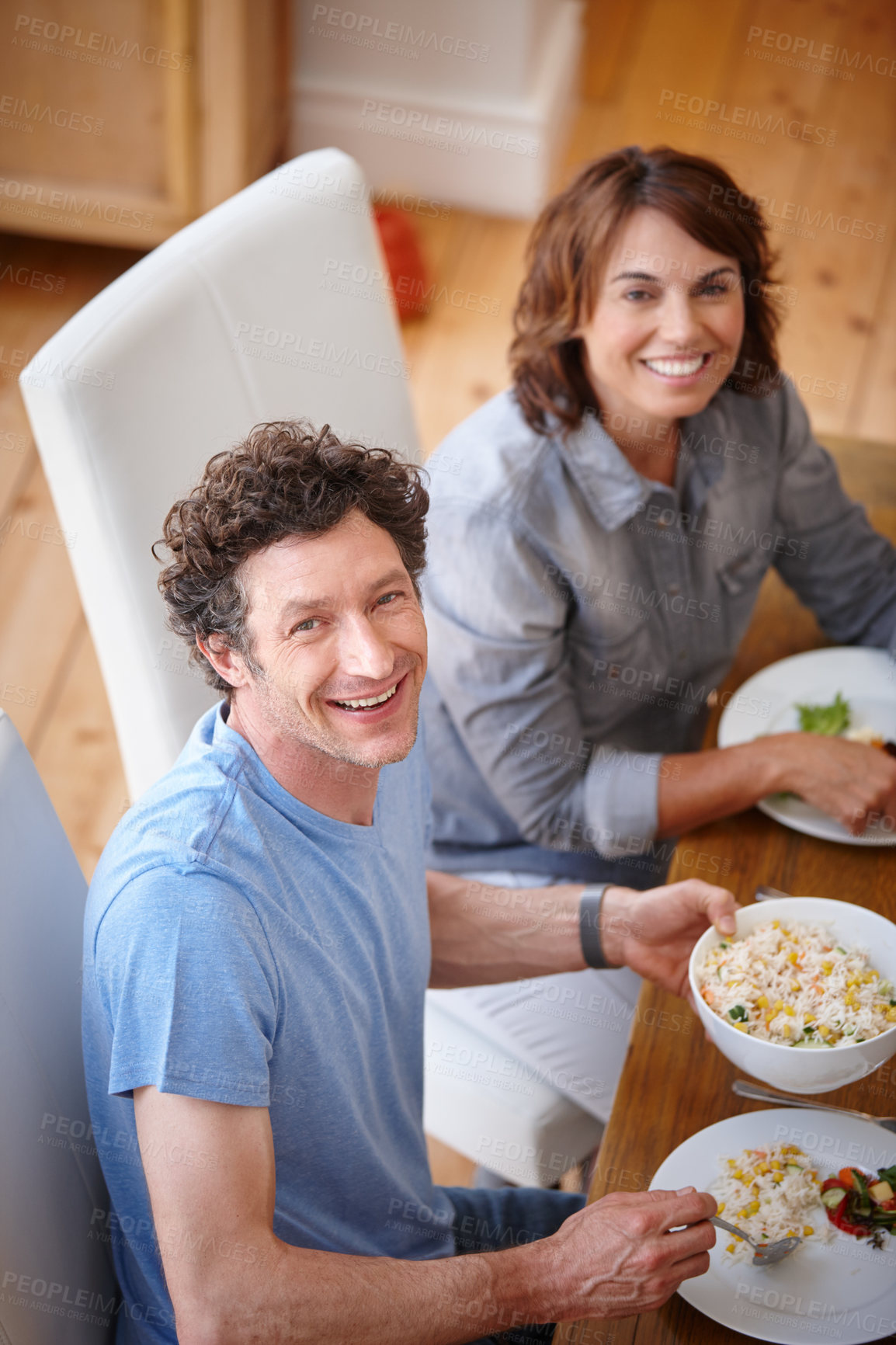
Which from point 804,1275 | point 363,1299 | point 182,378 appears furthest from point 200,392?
point 804,1275

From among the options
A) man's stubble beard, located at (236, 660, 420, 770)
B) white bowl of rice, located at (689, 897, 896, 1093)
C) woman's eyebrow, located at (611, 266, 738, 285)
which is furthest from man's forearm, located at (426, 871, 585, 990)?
woman's eyebrow, located at (611, 266, 738, 285)

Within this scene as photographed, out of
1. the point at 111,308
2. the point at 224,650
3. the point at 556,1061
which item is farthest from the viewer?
the point at 556,1061

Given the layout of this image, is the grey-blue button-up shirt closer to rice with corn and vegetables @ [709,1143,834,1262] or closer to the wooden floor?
rice with corn and vegetables @ [709,1143,834,1262]

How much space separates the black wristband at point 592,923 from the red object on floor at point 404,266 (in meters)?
2.30

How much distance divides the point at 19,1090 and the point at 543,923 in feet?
1.95

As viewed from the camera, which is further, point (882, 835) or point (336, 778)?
point (882, 835)

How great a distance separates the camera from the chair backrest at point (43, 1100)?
1.00 m

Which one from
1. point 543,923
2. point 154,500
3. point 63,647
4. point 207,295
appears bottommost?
point 63,647

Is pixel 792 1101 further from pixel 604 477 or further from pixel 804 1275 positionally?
pixel 604 477

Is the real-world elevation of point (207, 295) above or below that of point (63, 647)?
Result: above

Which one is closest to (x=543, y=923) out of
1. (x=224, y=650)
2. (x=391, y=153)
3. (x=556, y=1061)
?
(x=556, y=1061)

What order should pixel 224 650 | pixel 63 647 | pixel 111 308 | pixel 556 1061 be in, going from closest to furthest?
1. pixel 224 650
2. pixel 111 308
3. pixel 556 1061
4. pixel 63 647

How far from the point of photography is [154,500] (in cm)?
133

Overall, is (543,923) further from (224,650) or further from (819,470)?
(819,470)
